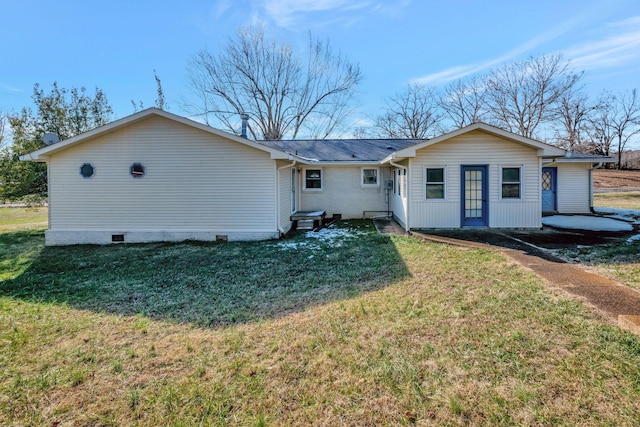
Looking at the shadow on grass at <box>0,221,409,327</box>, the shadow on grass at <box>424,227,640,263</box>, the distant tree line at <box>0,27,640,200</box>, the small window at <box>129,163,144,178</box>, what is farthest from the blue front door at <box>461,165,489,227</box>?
the distant tree line at <box>0,27,640,200</box>

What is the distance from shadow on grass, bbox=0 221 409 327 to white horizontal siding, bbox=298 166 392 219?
4.87 m

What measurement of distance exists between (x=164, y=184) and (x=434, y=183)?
7893mm

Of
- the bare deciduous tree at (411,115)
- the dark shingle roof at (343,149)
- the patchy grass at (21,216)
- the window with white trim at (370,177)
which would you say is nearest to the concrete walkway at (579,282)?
the window with white trim at (370,177)

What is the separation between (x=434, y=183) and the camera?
9.95 m

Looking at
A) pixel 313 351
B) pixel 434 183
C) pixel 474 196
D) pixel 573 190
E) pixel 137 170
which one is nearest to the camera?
pixel 313 351

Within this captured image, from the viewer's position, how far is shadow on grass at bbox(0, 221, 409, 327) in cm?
459

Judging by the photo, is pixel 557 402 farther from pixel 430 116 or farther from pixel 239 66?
pixel 430 116

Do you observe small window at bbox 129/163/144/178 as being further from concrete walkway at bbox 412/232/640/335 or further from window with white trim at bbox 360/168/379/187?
concrete walkway at bbox 412/232/640/335

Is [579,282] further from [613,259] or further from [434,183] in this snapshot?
[434,183]

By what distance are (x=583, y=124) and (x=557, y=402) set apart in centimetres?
4213

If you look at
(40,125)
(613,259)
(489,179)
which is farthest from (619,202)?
(40,125)

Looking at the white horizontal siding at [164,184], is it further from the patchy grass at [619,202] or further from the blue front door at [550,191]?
the patchy grass at [619,202]

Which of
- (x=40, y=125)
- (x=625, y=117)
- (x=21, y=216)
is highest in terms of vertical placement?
(x=625, y=117)

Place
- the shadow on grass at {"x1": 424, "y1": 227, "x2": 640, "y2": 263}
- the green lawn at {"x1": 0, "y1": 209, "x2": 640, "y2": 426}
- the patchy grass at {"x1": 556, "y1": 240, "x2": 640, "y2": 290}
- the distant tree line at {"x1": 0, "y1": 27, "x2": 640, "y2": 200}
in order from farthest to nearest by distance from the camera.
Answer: the distant tree line at {"x1": 0, "y1": 27, "x2": 640, "y2": 200} → the shadow on grass at {"x1": 424, "y1": 227, "x2": 640, "y2": 263} → the patchy grass at {"x1": 556, "y1": 240, "x2": 640, "y2": 290} → the green lawn at {"x1": 0, "y1": 209, "x2": 640, "y2": 426}
